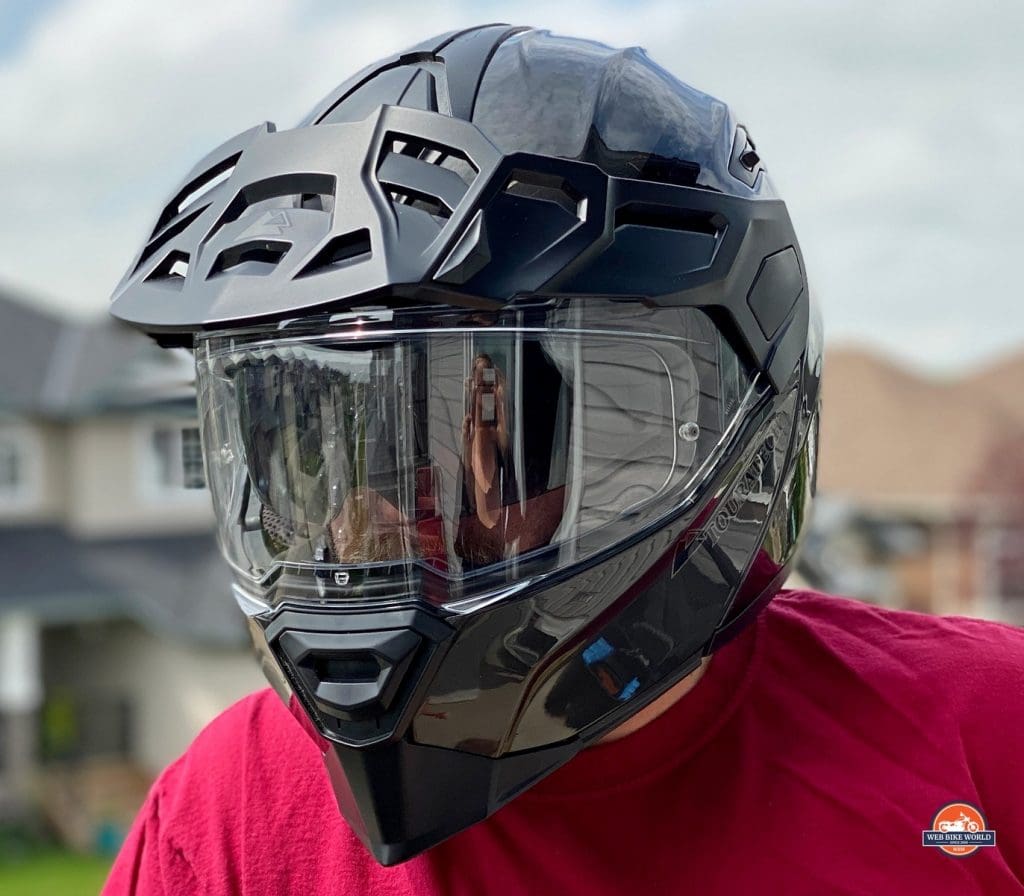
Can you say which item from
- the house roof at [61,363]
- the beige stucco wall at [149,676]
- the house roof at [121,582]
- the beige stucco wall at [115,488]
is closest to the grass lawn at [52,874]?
the beige stucco wall at [149,676]

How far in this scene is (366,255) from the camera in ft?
4.78

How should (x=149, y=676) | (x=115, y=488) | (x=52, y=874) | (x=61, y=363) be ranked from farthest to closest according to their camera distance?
1. (x=61, y=363)
2. (x=115, y=488)
3. (x=149, y=676)
4. (x=52, y=874)

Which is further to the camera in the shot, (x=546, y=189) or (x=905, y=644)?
(x=905, y=644)

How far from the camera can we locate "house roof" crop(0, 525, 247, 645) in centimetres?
1894

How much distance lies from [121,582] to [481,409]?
19577 mm

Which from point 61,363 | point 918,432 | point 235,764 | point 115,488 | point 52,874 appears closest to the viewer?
point 235,764

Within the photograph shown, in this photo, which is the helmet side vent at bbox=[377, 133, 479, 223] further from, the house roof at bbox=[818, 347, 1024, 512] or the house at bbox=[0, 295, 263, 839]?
the house roof at bbox=[818, 347, 1024, 512]

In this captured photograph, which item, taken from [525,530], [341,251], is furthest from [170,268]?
[525,530]

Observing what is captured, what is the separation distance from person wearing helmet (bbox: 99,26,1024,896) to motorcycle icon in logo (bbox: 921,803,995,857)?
0.02m

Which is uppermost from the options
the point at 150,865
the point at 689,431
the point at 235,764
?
the point at 689,431

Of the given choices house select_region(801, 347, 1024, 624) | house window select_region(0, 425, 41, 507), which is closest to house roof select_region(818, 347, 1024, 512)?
house select_region(801, 347, 1024, 624)

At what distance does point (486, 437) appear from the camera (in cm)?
152

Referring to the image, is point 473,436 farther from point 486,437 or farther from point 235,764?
point 235,764

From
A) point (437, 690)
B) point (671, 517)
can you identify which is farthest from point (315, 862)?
point (671, 517)
